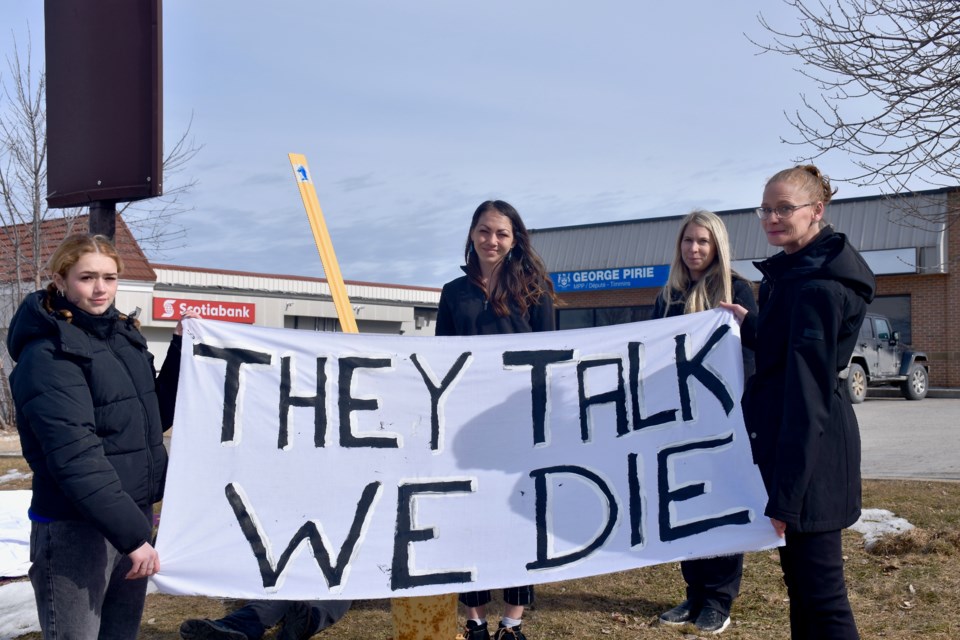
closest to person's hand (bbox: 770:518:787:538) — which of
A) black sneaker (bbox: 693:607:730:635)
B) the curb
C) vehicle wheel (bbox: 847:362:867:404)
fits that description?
black sneaker (bbox: 693:607:730:635)

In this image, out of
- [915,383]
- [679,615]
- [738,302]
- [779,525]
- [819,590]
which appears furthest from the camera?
[915,383]

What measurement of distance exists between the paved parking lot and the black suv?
1.82 feet

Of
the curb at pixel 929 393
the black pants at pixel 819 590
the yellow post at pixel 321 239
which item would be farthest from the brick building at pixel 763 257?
the black pants at pixel 819 590

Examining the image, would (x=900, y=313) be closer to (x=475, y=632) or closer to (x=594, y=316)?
(x=594, y=316)

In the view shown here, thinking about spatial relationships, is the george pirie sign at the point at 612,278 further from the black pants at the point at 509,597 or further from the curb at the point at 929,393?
the black pants at the point at 509,597

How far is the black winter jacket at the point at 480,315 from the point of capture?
420 cm

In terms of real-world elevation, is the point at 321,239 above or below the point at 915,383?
Answer: above

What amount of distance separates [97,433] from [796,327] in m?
2.33

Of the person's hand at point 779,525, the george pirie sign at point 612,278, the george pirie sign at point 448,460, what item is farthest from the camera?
the george pirie sign at point 612,278

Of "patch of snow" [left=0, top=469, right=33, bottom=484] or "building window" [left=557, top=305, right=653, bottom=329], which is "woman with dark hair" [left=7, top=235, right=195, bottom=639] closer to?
"patch of snow" [left=0, top=469, right=33, bottom=484]

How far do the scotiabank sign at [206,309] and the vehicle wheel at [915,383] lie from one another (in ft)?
71.2

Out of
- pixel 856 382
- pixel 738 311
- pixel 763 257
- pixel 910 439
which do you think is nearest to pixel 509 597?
pixel 738 311

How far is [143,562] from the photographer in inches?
116

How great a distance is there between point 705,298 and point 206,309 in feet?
103
